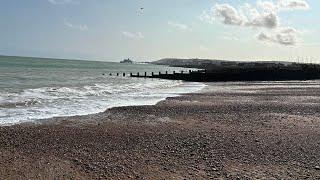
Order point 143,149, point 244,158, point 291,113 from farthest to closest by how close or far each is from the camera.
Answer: point 291,113 → point 143,149 → point 244,158

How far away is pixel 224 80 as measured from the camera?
62656 mm

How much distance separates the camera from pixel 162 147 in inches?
485

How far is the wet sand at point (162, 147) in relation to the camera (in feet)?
32.1

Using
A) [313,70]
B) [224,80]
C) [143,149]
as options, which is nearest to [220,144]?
[143,149]

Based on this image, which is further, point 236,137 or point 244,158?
point 236,137

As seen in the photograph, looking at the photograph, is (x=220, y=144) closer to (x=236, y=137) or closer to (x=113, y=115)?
(x=236, y=137)

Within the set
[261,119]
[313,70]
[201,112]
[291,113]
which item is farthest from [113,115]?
[313,70]

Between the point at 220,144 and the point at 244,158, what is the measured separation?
1.69 m

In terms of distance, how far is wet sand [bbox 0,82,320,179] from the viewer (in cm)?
980

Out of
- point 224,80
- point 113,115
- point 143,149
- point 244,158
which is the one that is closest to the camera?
point 244,158

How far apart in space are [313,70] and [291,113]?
5534cm

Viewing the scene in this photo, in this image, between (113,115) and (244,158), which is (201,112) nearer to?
(113,115)

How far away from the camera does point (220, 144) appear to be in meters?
12.8

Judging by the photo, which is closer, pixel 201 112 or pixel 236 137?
pixel 236 137
